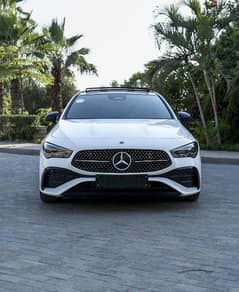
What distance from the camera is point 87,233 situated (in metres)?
4.91

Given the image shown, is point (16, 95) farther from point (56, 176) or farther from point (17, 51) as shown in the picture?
point (56, 176)

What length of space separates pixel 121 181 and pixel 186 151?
2.82ft

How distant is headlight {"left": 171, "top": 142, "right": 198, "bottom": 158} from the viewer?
19.0ft

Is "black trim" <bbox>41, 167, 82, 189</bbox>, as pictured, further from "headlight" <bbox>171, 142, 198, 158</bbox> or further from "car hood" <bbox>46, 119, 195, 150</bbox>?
"headlight" <bbox>171, 142, 198, 158</bbox>

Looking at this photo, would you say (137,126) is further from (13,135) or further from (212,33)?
(13,135)

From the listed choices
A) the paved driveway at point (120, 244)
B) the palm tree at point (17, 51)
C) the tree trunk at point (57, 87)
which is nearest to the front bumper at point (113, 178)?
the paved driveway at point (120, 244)

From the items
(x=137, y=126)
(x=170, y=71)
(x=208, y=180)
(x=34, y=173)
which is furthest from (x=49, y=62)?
(x=137, y=126)

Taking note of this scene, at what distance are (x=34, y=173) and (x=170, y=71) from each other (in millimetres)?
5679

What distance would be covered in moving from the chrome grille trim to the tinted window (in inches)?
48.6

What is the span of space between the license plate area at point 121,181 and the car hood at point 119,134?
1.13 ft

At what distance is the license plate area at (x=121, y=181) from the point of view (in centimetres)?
559

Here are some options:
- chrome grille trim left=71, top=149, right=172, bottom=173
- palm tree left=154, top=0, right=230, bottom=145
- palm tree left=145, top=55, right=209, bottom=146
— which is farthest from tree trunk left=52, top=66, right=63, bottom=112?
chrome grille trim left=71, top=149, right=172, bottom=173

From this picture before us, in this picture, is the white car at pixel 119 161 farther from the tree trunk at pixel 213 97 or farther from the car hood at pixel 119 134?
the tree trunk at pixel 213 97

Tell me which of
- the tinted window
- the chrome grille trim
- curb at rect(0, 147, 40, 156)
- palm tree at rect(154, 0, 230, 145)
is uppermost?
palm tree at rect(154, 0, 230, 145)
